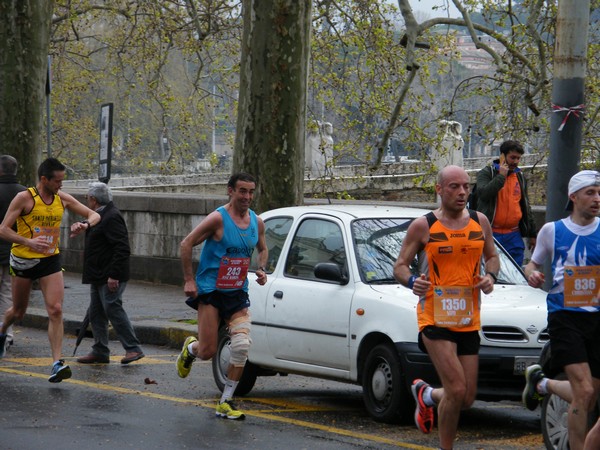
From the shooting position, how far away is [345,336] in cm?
967

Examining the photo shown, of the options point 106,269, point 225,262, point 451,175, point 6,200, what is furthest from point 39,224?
point 451,175

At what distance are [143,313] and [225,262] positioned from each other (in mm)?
6999

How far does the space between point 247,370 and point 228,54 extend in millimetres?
20099

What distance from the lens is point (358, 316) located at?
9.57 m

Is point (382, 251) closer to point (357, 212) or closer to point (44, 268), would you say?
point (357, 212)

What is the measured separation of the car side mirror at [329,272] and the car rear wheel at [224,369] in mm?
1136

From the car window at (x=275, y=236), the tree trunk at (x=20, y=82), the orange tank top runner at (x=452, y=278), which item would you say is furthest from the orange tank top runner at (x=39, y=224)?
the tree trunk at (x=20, y=82)

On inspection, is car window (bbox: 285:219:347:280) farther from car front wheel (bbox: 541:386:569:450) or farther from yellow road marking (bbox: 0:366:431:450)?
car front wheel (bbox: 541:386:569:450)

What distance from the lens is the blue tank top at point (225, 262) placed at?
31.5 ft

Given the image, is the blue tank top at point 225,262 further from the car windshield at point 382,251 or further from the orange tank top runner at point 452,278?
the orange tank top runner at point 452,278

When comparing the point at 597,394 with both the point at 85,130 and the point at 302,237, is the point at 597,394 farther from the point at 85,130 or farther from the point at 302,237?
the point at 85,130

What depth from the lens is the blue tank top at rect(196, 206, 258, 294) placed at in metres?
9.59

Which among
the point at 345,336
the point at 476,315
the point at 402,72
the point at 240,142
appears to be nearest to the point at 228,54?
the point at 402,72

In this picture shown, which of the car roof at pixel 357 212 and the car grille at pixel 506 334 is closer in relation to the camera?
the car grille at pixel 506 334
